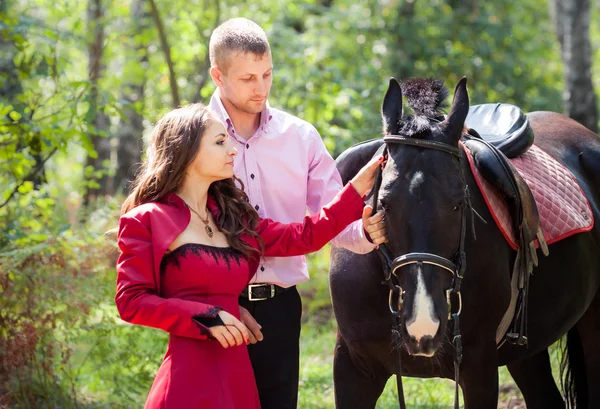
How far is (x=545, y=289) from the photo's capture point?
405 cm

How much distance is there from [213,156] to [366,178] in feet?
2.08

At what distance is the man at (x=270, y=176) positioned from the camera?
10.9 ft

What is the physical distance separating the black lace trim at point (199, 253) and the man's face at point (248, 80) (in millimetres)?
691

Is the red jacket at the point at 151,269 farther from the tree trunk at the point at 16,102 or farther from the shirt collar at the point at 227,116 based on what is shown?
the tree trunk at the point at 16,102

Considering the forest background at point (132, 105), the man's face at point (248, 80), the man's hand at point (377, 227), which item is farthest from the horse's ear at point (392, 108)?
the forest background at point (132, 105)

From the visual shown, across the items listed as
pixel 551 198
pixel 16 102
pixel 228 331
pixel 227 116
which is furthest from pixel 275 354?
pixel 16 102

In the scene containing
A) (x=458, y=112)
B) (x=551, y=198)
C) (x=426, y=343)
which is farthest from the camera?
(x=551, y=198)

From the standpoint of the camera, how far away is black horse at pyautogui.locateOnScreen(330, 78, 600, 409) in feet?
9.70

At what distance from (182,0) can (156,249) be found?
7.90m

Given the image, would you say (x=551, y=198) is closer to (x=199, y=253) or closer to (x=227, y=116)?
(x=227, y=116)

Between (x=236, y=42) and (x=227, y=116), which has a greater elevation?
(x=236, y=42)

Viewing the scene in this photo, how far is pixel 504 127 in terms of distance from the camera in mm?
4473

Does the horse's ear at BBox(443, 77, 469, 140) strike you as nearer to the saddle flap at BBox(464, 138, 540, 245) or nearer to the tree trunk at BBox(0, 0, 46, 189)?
the saddle flap at BBox(464, 138, 540, 245)

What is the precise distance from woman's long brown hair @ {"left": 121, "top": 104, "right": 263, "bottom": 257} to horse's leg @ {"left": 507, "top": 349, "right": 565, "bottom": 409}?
8.23ft
